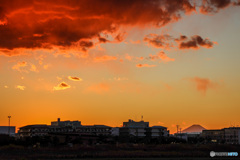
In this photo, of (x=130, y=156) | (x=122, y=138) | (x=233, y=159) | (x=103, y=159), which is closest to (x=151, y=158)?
(x=130, y=156)

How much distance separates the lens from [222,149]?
439 ft

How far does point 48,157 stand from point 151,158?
24.1 metres

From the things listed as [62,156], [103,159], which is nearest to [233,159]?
[103,159]

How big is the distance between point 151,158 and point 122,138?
109 m

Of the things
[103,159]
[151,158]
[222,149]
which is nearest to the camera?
[103,159]

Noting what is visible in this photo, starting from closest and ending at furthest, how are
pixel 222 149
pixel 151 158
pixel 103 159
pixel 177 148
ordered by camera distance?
1. pixel 103 159
2. pixel 151 158
3. pixel 177 148
4. pixel 222 149

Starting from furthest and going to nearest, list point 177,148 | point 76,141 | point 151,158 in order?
point 76,141
point 177,148
point 151,158

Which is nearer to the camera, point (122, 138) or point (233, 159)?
point (233, 159)

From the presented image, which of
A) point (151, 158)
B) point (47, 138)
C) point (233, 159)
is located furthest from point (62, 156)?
point (47, 138)

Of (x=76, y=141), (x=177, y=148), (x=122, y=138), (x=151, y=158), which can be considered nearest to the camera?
(x=151, y=158)

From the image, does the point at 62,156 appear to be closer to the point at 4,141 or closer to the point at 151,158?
the point at 151,158

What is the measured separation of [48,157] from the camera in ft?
287

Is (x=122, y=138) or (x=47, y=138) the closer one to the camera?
(x=47, y=138)

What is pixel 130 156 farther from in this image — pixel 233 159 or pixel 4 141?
pixel 4 141
